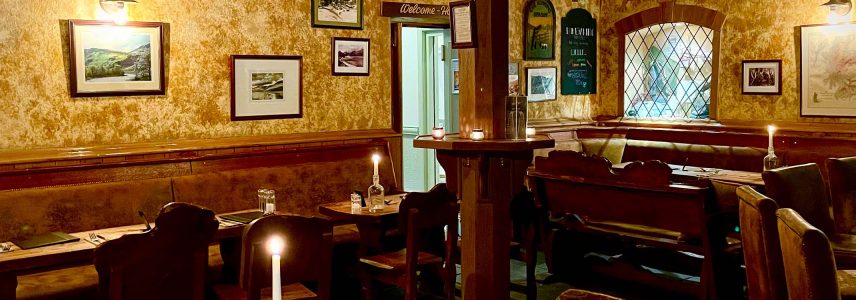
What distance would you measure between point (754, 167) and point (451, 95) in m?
3.03

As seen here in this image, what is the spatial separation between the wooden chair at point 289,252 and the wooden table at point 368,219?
4.58 ft

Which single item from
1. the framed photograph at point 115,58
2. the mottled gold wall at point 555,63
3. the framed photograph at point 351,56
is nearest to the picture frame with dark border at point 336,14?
the framed photograph at point 351,56

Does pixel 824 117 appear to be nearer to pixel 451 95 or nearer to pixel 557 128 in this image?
pixel 557 128

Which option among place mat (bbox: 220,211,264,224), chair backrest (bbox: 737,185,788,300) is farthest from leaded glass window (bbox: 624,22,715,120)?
chair backrest (bbox: 737,185,788,300)

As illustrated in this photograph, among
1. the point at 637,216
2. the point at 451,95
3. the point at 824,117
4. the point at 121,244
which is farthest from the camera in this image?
the point at 451,95

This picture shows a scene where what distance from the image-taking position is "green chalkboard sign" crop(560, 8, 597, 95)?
29.8 feet

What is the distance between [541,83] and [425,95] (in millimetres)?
1340

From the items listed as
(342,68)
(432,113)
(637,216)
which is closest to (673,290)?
(637,216)

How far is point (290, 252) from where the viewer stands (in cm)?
392

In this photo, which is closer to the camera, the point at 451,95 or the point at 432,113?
the point at 451,95

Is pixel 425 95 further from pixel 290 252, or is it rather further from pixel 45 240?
pixel 290 252

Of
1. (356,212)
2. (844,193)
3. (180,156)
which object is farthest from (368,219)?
(844,193)

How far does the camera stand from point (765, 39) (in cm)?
782

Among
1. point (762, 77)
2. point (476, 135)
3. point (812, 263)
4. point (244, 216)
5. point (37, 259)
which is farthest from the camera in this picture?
point (762, 77)
